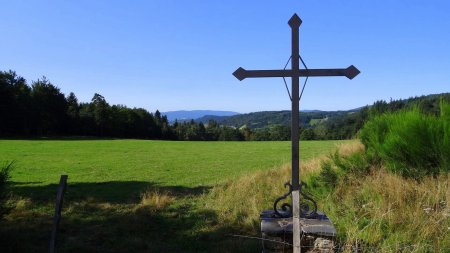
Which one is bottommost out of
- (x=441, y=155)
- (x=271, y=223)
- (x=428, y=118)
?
(x=271, y=223)

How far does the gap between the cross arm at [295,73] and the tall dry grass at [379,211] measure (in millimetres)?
2100

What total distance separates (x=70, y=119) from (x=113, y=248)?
7962 cm

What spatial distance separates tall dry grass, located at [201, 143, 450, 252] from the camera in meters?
5.39

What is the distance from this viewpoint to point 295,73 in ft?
18.1

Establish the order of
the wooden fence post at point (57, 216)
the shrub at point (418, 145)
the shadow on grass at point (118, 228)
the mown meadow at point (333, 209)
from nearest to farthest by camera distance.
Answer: the mown meadow at point (333, 209)
the wooden fence post at point (57, 216)
the shadow on grass at point (118, 228)
the shrub at point (418, 145)

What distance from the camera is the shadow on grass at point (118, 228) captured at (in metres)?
7.22

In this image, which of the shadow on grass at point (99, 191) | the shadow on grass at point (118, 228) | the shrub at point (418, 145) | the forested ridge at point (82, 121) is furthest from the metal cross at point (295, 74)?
the forested ridge at point (82, 121)

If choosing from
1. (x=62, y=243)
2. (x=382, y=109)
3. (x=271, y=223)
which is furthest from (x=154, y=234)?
(x=382, y=109)

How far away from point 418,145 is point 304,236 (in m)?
4.20

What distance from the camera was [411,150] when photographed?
8109 millimetres

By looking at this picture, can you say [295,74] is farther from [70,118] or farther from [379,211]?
[70,118]

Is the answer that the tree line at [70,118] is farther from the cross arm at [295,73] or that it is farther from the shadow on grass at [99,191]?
the cross arm at [295,73]

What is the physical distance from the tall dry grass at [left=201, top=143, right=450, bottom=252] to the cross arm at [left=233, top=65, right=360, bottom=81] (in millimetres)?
2100

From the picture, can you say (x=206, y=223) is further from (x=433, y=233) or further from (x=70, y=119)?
(x=70, y=119)
